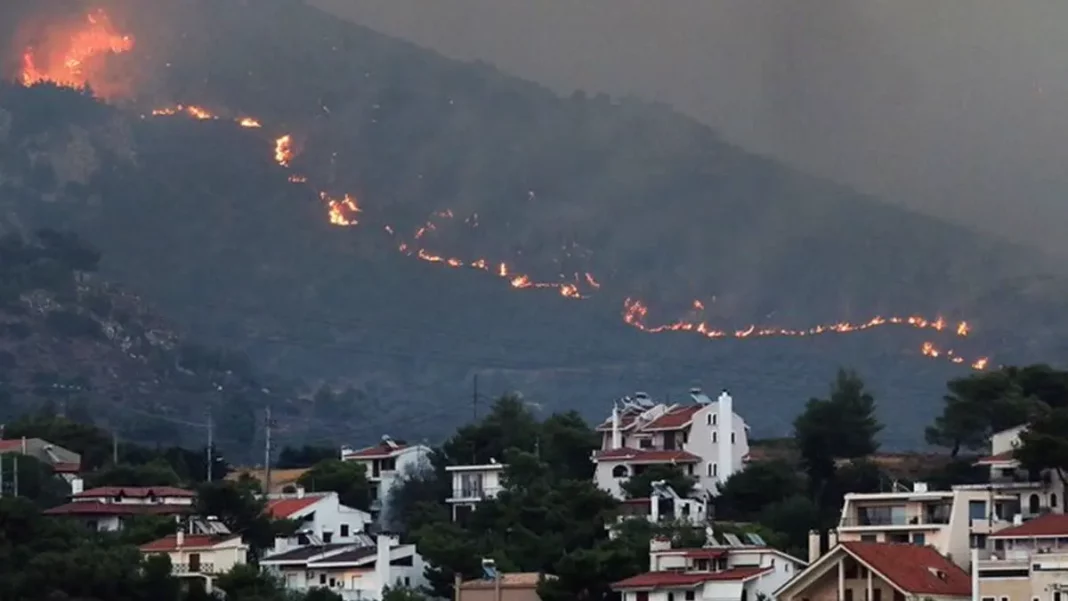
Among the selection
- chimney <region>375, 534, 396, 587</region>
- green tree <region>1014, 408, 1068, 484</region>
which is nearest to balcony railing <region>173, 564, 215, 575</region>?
chimney <region>375, 534, 396, 587</region>

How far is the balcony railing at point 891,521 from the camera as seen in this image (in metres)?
59.2

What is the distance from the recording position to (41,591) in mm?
61219

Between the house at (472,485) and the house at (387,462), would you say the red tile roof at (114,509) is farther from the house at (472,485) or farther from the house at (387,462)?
the house at (387,462)

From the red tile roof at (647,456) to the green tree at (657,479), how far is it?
0.67 metres

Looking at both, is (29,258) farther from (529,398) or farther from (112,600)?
(112,600)

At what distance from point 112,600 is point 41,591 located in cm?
165

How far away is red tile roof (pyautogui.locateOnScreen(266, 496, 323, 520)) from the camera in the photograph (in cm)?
7494

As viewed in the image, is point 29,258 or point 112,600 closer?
point 112,600

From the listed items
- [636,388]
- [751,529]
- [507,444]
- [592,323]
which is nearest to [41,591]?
→ [751,529]

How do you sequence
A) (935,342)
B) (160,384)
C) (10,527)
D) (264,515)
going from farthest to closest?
(160,384), (935,342), (264,515), (10,527)

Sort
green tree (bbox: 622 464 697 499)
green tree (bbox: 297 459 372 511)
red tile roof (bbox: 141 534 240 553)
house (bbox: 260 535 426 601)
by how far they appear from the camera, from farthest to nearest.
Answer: green tree (bbox: 297 459 372 511), green tree (bbox: 622 464 697 499), red tile roof (bbox: 141 534 240 553), house (bbox: 260 535 426 601)

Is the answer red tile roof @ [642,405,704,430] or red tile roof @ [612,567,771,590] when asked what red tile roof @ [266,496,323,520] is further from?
red tile roof @ [612,567,771,590]

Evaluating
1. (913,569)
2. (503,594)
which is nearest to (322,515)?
(503,594)

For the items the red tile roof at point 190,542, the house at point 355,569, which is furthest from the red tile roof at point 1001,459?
the red tile roof at point 190,542
